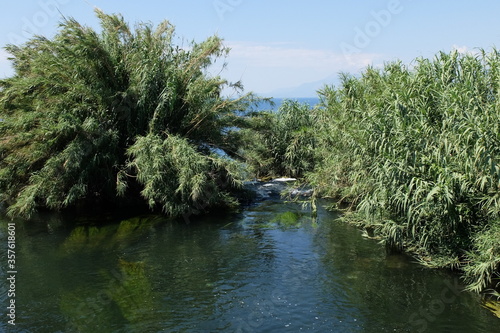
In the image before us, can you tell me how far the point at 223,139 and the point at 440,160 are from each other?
9.64 metres

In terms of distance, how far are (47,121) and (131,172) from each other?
10.5ft

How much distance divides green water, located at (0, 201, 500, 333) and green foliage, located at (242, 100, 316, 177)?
6.13 meters

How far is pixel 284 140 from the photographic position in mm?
20141

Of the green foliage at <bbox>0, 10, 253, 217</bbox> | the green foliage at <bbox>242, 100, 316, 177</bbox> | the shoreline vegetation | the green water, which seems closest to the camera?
the green water

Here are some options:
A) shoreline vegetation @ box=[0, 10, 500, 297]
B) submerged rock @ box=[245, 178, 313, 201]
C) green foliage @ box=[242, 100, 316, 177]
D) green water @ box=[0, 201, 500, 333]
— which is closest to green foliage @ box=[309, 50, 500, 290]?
shoreline vegetation @ box=[0, 10, 500, 297]

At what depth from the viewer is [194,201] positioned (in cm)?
1401

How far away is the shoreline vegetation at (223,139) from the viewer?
28.9 feet

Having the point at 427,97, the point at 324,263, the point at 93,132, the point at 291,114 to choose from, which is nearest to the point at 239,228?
the point at 324,263

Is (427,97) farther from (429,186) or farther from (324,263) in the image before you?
(324,263)

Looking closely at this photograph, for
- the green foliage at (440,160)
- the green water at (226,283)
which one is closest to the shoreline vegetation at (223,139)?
the green foliage at (440,160)

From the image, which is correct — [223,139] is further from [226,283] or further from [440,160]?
[440,160]

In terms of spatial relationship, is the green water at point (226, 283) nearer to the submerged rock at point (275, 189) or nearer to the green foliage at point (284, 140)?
the submerged rock at point (275, 189)

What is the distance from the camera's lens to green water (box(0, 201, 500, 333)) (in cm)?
770

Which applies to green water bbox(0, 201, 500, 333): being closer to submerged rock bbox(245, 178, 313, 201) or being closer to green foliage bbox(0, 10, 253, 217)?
green foliage bbox(0, 10, 253, 217)
